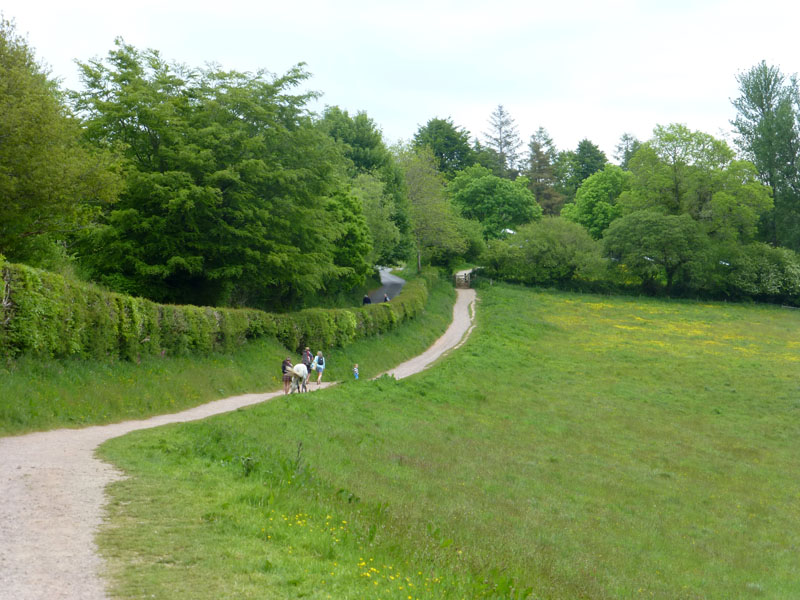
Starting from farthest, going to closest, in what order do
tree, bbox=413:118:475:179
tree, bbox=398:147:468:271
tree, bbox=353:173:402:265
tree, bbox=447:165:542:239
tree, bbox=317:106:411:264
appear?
tree, bbox=413:118:475:179, tree, bbox=447:165:542:239, tree, bbox=398:147:468:271, tree, bbox=317:106:411:264, tree, bbox=353:173:402:265

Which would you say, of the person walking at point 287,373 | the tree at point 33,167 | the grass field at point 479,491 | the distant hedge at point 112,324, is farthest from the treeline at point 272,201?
the grass field at point 479,491

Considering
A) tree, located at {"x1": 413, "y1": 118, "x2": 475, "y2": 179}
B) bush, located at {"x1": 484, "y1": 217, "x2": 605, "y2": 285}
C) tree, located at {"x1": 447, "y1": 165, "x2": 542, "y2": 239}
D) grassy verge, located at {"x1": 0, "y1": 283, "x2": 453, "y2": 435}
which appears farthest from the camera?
tree, located at {"x1": 413, "y1": 118, "x2": 475, "y2": 179}

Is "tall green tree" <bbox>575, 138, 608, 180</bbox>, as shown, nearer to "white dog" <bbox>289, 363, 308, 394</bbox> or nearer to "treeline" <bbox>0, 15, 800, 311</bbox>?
"treeline" <bbox>0, 15, 800, 311</bbox>

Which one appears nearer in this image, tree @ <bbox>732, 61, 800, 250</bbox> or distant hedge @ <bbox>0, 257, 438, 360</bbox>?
distant hedge @ <bbox>0, 257, 438, 360</bbox>

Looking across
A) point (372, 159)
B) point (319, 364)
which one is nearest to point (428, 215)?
point (372, 159)

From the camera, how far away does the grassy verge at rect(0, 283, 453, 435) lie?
17688 millimetres

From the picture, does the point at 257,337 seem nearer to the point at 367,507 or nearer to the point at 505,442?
the point at 505,442

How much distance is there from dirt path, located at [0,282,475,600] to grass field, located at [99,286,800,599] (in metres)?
0.38

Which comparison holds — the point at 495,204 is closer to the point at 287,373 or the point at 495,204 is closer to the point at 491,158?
the point at 491,158

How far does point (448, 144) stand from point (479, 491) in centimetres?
11834

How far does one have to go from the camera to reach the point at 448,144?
131 m

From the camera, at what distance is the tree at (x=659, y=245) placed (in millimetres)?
76000

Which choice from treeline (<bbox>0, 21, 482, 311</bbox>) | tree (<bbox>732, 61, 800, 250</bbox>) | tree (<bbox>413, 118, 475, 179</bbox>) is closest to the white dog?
treeline (<bbox>0, 21, 482, 311</bbox>)

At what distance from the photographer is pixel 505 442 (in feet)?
83.3
